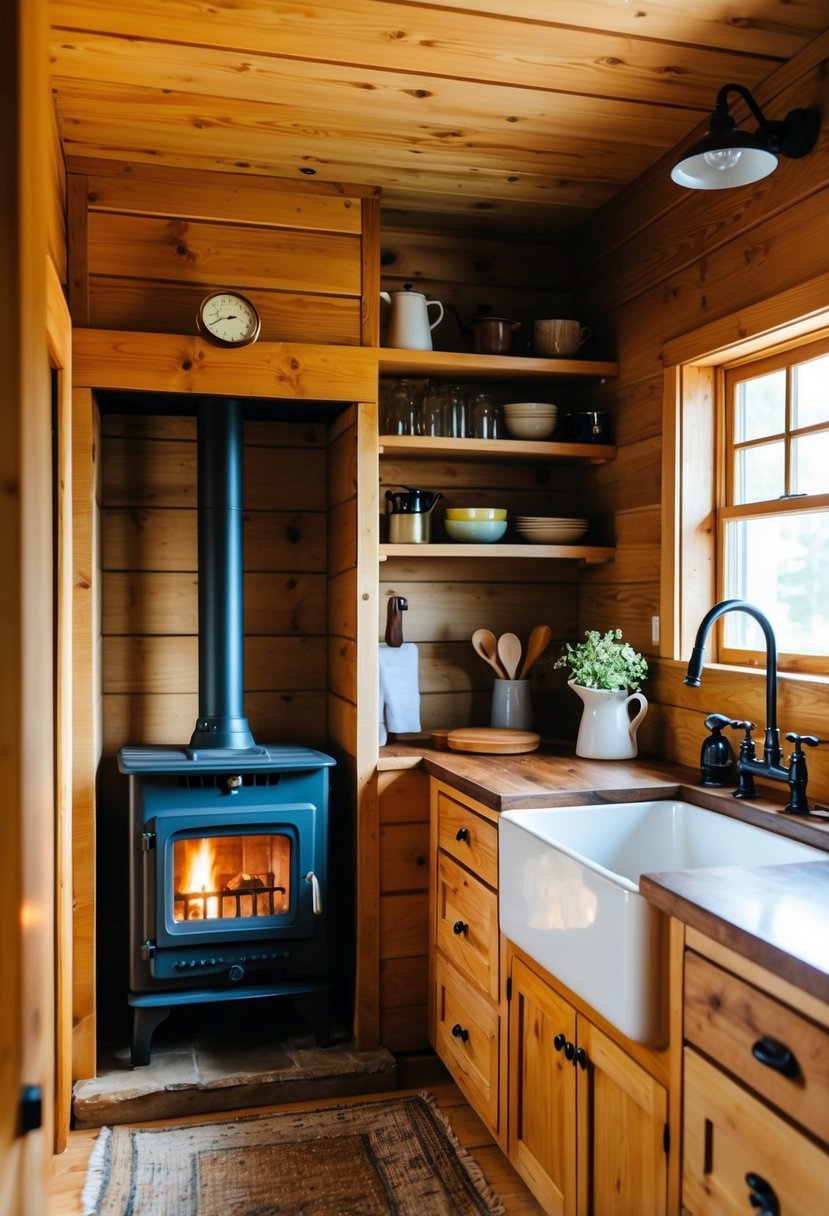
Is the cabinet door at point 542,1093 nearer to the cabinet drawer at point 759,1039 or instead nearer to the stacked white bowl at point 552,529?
the cabinet drawer at point 759,1039

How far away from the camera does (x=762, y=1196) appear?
137cm

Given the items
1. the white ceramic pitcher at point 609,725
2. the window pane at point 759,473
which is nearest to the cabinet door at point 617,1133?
the white ceramic pitcher at point 609,725

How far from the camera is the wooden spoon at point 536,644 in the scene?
3.23 metres

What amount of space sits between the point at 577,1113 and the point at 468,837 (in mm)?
766

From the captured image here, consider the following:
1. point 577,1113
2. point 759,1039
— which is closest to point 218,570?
point 577,1113

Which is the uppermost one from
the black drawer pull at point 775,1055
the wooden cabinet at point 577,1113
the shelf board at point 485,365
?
the shelf board at point 485,365

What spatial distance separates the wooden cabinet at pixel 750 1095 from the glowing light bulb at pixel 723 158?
1.48 metres

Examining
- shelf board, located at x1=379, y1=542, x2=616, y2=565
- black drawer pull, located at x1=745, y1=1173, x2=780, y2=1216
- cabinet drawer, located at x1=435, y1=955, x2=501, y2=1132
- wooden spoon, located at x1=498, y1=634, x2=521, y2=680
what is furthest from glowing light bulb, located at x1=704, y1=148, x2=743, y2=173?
cabinet drawer, located at x1=435, y1=955, x2=501, y2=1132

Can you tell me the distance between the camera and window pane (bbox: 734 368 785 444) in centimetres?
257

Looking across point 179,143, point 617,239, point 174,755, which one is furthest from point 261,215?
point 174,755

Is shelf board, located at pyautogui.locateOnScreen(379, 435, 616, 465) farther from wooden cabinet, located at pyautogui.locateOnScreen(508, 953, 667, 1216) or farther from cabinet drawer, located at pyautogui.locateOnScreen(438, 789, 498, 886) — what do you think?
wooden cabinet, located at pyautogui.locateOnScreen(508, 953, 667, 1216)

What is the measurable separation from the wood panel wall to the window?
138 millimetres

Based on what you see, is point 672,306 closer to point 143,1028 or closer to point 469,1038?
point 469,1038

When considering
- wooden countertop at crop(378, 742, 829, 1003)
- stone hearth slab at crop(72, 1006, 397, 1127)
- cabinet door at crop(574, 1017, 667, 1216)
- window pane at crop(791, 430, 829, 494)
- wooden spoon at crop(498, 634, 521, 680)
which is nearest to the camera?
wooden countertop at crop(378, 742, 829, 1003)
